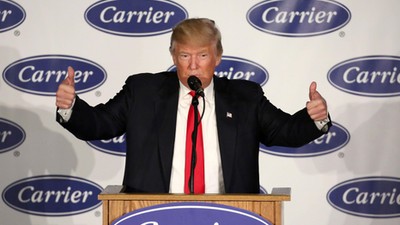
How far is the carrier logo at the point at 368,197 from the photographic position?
17.3ft

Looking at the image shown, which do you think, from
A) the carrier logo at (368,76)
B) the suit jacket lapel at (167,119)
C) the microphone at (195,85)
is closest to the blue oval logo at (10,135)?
the suit jacket lapel at (167,119)

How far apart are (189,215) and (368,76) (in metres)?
2.36

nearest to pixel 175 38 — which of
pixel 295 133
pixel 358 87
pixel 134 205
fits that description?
pixel 295 133

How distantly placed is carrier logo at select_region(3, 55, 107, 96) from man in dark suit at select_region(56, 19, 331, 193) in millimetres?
1142

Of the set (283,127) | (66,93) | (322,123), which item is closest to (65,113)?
(66,93)

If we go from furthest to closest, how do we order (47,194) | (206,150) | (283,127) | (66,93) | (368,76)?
(47,194)
(368,76)
(283,127)
(206,150)
(66,93)

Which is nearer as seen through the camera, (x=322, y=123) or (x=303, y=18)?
(x=322, y=123)

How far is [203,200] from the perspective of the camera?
10.6ft

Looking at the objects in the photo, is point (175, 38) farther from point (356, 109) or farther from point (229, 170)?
point (356, 109)

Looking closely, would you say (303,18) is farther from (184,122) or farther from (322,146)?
(184,122)

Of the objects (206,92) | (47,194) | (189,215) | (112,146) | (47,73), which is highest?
(47,73)

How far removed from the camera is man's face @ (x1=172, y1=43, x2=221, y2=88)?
395cm

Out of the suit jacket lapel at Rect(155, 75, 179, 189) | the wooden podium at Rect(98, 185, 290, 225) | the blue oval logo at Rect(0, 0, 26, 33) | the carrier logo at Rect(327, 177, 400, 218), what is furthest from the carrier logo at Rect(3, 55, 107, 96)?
the wooden podium at Rect(98, 185, 290, 225)

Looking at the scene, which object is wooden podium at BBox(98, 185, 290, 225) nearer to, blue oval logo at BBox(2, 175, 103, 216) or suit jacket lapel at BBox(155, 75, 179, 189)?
suit jacket lapel at BBox(155, 75, 179, 189)
